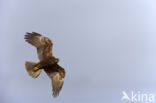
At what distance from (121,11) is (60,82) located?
699 millimetres

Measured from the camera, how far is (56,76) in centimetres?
169

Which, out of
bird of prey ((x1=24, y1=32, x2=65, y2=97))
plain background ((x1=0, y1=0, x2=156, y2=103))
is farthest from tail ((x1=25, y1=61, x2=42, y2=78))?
plain background ((x1=0, y1=0, x2=156, y2=103))

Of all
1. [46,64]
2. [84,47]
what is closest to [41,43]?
[46,64]

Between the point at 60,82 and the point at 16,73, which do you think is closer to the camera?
the point at 60,82

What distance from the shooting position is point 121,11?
1902 mm

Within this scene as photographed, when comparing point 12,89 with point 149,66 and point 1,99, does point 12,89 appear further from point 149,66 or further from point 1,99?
point 149,66

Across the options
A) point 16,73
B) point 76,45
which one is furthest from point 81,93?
point 16,73

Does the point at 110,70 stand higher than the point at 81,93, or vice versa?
the point at 110,70

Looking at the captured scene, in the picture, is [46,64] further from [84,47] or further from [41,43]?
[84,47]

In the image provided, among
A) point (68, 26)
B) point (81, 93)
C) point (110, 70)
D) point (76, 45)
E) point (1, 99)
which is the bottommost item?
point (1, 99)

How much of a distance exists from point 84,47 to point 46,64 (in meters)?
0.35

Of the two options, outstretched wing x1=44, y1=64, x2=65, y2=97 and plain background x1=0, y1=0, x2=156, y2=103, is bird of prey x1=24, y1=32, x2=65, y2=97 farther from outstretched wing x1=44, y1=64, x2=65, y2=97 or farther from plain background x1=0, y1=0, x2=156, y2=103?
plain background x1=0, y1=0, x2=156, y2=103

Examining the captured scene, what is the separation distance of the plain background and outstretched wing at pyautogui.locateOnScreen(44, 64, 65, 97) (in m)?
0.12

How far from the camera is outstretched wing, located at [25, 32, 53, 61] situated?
1.66 metres
